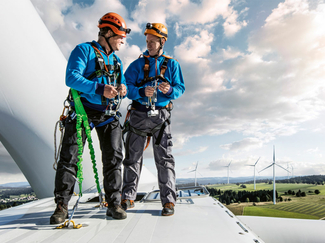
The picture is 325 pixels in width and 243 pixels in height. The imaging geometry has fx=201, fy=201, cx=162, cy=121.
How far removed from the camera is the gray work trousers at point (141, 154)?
329cm

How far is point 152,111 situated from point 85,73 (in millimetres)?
1117

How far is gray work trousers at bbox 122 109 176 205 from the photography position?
3285 millimetres

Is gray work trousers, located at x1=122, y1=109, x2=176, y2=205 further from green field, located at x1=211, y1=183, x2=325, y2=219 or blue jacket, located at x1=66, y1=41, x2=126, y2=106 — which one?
green field, located at x1=211, y1=183, x2=325, y2=219

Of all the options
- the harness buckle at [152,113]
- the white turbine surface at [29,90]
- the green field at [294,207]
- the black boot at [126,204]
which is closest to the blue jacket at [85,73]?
the harness buckle at [152,113]

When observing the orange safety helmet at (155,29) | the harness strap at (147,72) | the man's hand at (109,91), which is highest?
the orange safety helmet at (155,29)

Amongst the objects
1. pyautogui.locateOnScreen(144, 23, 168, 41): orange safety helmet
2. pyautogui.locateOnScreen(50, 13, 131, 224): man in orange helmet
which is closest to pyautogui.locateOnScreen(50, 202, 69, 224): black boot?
pyautogui.locateOnScreen(50, 13, 131, 224): man in orange helmet

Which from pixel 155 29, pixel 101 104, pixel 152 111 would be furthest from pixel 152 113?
pixel 155 29

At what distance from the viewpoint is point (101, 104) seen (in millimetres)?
2803

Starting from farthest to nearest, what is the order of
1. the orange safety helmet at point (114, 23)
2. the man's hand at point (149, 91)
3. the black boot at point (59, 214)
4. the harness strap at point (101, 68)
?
the man's hand at point (149, 91) → the orange safety helmet at point (114, 23) → the harness strap at point (101, 68) → the black boot at point (59, 214)

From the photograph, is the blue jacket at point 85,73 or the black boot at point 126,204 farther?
the black boot at point 126,204

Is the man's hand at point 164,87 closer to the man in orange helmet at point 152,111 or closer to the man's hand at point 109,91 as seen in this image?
the man in orange helmet at point 152,111

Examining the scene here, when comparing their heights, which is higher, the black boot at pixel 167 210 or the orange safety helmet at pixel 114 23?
the orange safety helmet at pixel 114 23

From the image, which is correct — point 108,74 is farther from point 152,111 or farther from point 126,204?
point 126,204

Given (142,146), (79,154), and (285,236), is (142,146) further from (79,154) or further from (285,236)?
(285,236)
